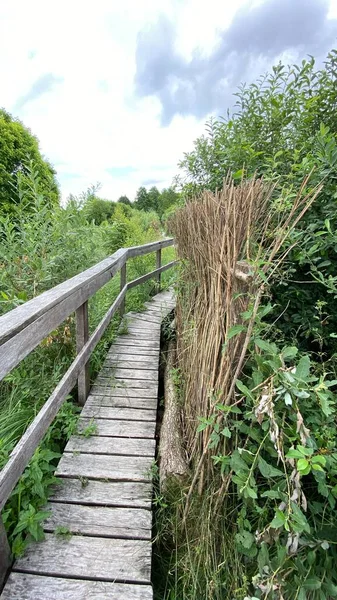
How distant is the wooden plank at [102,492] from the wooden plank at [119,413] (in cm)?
53

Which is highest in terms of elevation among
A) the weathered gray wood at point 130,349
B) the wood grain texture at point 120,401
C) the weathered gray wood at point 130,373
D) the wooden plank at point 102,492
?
the weathered gray wood at point 130,349

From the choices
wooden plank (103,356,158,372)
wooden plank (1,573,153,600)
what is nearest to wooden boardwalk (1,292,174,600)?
wooden plank (1,573,153,600)

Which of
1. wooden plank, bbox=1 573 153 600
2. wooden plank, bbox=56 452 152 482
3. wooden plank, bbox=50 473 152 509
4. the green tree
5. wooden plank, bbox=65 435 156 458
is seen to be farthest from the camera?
the green tree

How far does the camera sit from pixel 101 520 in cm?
142

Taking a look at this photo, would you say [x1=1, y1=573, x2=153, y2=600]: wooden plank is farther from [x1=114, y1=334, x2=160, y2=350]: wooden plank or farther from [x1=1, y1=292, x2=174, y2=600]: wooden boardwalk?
[x1=114, y1=334, x2=160, y2=350]: wooden plank

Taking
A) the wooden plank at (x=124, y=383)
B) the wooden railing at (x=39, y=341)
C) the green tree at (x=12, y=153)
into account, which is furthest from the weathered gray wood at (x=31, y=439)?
the green tree at (x=12, y=153)

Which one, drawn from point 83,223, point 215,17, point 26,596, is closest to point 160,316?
point 83,223

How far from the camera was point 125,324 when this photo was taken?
377 cm

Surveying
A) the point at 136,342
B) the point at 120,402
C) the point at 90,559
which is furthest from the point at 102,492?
the point at 136,342

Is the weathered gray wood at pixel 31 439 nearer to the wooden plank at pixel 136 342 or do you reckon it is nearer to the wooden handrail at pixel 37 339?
the wooden handrail at pixel 37 339

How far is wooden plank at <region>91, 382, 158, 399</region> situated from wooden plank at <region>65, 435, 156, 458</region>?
479mm

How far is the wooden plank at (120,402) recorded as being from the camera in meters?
2.27

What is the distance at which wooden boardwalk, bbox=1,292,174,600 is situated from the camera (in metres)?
1.17

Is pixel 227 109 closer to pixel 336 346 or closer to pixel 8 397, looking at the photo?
pixel 336 346
